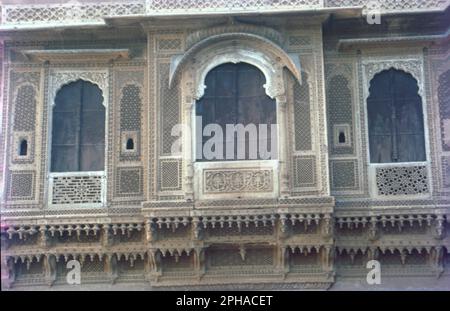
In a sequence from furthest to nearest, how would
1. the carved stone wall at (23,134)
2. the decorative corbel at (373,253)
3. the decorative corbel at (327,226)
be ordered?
the carved stone wall at (23,134) → the decorative corbel at (373,253) → the decorative corbel at (327,226)

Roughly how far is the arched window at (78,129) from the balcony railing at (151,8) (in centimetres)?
113

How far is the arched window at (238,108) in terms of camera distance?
37.8 feet

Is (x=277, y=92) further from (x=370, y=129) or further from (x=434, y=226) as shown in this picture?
(x=434, y=226)

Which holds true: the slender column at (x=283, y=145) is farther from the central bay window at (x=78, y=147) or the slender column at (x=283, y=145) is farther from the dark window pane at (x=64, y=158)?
the dark window pane at (x=64, y=158)

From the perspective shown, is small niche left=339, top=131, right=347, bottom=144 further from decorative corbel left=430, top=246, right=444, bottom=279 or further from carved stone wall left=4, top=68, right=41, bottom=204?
carved stone wall left=4, top=68, right=41, bottom=204

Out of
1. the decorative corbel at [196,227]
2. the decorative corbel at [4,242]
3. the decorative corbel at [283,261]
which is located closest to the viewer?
the decorative corbel at [196,227]

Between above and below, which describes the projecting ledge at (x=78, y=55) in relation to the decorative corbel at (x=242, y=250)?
above

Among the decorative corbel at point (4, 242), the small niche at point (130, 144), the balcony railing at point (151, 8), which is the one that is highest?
the balcony railing at point (151, 8)

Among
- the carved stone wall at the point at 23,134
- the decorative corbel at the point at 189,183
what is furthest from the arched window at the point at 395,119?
the carved stone wall at the point at 23,134

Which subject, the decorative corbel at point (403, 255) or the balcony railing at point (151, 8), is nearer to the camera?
the decorative corbel at point (403, 255)

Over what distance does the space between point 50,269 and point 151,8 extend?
4503 mm

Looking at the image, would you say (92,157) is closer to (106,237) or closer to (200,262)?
(106,237)

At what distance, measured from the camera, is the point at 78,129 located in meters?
12.0

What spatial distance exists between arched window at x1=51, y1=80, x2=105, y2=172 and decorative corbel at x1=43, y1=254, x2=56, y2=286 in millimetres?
1435
